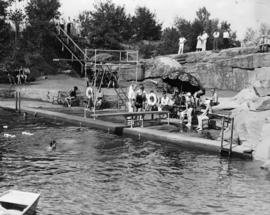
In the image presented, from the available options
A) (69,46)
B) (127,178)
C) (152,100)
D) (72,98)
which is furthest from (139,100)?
(69,46)

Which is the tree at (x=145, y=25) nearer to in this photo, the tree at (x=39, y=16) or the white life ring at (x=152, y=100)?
the tree at (x=39, y=16)

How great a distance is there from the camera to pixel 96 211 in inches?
583

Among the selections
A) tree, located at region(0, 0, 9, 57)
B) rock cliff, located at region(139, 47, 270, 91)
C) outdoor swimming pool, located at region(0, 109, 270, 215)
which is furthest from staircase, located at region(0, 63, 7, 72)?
outdoor swimming pool, located at region(0, 109, 270, 215)

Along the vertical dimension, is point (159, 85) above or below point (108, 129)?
above

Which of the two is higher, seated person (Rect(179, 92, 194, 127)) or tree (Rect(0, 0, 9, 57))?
tree (Rect(0, 0, 9, 57))

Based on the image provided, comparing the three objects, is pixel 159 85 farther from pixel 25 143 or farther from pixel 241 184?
pixel 241 184

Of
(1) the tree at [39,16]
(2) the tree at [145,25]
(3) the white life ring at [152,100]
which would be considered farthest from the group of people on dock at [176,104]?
(2) the tree at [145,25]

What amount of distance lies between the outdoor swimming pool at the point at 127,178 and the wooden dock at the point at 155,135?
444mm

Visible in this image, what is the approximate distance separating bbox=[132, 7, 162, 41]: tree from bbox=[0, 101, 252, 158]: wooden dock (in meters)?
27.4

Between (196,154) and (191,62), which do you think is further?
(191,62)

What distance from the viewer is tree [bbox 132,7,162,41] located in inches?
2272

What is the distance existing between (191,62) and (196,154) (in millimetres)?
21211

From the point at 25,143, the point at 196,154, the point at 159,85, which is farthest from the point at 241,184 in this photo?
the point at 159,85

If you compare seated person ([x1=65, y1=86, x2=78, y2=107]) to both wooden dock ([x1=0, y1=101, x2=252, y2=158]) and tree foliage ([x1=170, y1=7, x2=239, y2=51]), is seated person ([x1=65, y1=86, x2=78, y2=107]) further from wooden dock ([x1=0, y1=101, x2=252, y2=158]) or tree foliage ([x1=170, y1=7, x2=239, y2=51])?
tree foliage ([x1=170, y1=7, x2=239, y2=51])
